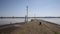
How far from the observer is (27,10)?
1715 inches

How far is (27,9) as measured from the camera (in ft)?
143

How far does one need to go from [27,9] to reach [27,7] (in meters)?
0.89

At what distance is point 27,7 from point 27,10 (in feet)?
4.37

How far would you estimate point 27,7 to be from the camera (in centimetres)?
4347

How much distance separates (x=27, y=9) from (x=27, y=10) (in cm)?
45
